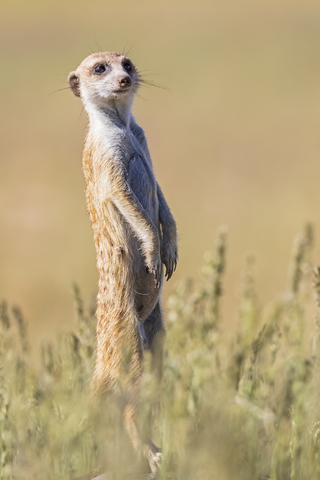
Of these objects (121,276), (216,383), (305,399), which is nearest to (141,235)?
(121,276)

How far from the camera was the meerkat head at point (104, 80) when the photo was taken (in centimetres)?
338

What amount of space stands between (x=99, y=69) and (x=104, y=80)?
5.1 inches

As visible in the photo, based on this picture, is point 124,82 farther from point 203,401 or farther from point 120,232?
point 203,401

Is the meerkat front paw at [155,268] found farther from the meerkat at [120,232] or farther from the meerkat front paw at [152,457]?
the meerkat front paw at [152,457]

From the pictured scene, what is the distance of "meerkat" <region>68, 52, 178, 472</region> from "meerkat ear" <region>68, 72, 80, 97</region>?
0.12 m

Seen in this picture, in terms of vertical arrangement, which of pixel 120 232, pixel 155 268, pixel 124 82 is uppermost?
pixel 124 82

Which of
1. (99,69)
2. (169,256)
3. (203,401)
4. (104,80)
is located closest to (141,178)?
(169,256)

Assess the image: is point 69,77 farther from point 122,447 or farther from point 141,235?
point 122,447

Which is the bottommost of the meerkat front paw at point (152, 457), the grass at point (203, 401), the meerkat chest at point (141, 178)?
the meerkat front paw at point (152, 457)

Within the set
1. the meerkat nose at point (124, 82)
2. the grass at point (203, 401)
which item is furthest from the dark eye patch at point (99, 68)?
the grass at point (203, 401)

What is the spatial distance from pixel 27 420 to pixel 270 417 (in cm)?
134

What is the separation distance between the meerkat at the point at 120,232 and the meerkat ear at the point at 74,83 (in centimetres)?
12

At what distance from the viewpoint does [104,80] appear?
3.44 metres

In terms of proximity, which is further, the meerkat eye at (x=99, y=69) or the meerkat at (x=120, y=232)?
the meerkat eye at (x=99, y=69)
